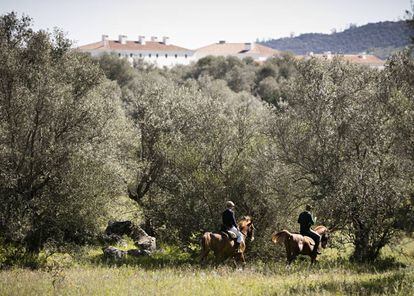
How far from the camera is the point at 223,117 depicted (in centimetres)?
2855

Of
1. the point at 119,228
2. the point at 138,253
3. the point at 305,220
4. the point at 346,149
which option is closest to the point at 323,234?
the point at 305,220

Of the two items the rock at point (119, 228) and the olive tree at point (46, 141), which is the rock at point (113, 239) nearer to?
the rock at point (119, 228)

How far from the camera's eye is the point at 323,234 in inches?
850

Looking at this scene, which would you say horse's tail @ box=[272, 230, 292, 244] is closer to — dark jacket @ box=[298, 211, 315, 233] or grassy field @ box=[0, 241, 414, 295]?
dark jacket @ box=[298, 211, 315, 233]

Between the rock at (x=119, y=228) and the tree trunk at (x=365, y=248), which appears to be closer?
the tree trunk at (x=365, y=248)

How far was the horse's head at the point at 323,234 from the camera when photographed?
841 inches

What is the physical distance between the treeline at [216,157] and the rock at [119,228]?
3.53 metres

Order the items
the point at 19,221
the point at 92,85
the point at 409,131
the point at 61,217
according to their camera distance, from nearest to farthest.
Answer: the point at 409,131 < the point at 19,221 < the point at 61,217 < the point at 92,85

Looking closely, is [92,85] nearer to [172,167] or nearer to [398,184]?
[172,167]

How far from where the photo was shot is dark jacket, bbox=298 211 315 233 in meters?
20.0

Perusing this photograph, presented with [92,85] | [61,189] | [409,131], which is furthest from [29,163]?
[409,131]

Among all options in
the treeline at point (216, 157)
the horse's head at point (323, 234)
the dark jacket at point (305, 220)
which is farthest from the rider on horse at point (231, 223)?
the horse's head at point (323, 234)

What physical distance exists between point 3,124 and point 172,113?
45.3ft

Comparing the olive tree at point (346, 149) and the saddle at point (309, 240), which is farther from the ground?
the olive tree at point (346, 149)
